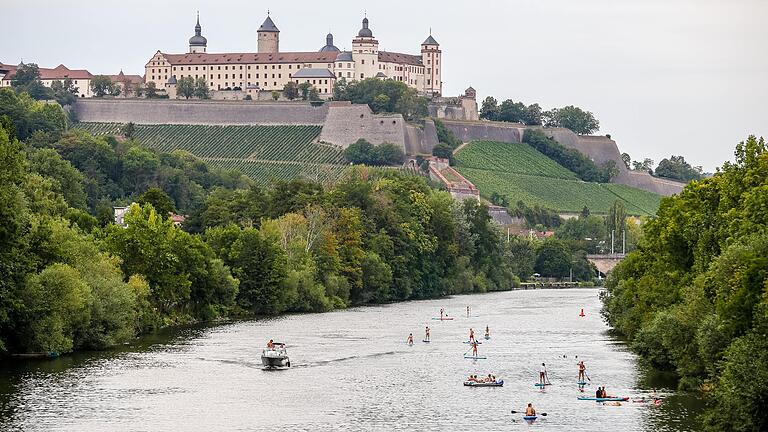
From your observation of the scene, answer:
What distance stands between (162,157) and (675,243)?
90954mm

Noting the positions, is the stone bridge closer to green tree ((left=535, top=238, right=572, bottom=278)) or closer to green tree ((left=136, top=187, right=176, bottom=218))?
green tree ((left=535, top=238, right=572, bottom=278))

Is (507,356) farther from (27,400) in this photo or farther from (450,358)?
(27,400)

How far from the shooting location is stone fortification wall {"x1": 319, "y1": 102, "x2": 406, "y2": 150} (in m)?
180

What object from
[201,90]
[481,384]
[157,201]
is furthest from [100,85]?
[481,384]

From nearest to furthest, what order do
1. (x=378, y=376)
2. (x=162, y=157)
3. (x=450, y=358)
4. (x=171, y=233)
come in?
(x=378, y=376) < (x=450, y=358) < (x=171, y=233) < (x=162, y=157)

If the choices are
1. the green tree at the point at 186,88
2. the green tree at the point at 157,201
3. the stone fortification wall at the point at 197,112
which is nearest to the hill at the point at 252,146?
the stone fortification wall at the point at 197,112

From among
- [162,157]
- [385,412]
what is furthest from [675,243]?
[162,157]

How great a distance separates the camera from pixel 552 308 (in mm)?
88625

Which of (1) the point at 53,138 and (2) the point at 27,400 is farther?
(1) the point at 53,138

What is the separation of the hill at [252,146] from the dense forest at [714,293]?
339 ft

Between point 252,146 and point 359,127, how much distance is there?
12456 millimetres

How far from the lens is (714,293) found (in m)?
42.5

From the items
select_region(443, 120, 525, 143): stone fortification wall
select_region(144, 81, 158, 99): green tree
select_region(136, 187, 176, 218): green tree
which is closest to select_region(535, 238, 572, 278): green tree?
select_region(136, 187, 176, 218): green tree

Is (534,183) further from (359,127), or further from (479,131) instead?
(359,127)
